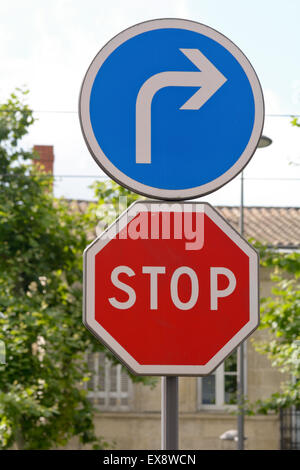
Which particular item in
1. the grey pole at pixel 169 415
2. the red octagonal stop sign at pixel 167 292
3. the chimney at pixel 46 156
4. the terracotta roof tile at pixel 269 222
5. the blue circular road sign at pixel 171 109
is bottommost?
the grey pole at pixel 169 415

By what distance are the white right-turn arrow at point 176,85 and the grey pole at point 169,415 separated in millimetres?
686

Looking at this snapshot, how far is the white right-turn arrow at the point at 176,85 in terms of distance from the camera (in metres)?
2.14

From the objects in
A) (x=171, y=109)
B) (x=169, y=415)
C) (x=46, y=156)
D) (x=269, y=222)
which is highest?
(x=46, y=156)

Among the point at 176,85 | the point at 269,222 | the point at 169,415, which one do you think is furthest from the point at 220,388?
the point at 176,85

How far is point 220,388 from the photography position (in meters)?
19.7

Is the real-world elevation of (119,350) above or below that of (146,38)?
below

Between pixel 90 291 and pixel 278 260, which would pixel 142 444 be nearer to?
pixel 278 260

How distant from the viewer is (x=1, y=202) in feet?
40.1

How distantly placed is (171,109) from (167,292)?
0.57m

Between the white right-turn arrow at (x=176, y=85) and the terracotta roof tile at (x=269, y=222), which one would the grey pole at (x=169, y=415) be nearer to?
the white right-turn arrow at (x=176, y=85)

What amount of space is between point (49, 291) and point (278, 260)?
6285 mm

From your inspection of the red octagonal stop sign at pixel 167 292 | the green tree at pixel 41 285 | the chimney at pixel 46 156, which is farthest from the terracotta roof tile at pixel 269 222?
the red octagonal stop sign at pixel 167 292

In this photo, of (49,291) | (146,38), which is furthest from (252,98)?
(49,291)

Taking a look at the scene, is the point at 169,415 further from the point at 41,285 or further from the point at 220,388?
the point at 220,388
